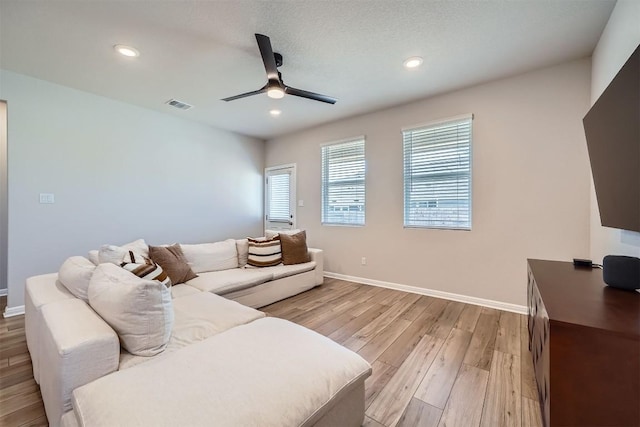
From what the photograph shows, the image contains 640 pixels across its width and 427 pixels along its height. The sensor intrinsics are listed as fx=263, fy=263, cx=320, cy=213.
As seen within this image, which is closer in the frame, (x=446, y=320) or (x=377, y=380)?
(x=377, y=380)

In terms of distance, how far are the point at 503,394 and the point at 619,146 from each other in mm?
1602

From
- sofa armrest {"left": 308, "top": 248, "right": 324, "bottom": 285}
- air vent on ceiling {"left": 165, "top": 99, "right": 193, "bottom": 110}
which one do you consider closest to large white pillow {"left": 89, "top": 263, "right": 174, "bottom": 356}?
sofa armrest {"left": 308, "top": 248, "right": 324, "bottom": 285}

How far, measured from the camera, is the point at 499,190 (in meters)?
3.04

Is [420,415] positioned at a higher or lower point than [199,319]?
lower

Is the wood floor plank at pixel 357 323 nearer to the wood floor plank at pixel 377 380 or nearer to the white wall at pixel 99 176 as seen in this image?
the wood floor plank at pixel 377 380

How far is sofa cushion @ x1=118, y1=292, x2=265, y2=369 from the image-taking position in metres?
1.48

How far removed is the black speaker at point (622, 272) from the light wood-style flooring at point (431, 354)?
848mm

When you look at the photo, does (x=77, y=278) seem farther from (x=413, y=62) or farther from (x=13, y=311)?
(x=413, y=62)

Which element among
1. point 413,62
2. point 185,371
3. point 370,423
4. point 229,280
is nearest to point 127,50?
point 229,280

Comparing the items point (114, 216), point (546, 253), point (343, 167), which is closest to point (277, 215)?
point (343, 167)

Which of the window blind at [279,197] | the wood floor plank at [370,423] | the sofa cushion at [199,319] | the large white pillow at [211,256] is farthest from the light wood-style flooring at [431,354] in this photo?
the window blind at [279,197]

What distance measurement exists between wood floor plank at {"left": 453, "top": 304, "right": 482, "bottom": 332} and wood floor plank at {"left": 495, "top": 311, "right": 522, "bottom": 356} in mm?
213

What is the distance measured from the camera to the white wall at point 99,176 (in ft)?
9.82

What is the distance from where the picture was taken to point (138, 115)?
385 centimetres
